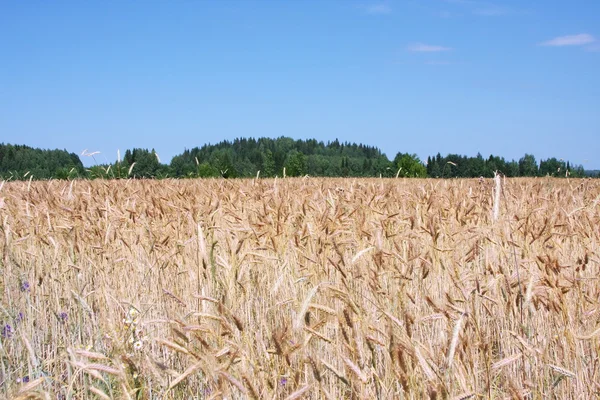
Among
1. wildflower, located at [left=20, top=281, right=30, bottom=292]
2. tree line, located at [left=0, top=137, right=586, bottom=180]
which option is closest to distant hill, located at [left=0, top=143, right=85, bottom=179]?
tree line, located at [left=0, top=137, right=586, bottom=180]

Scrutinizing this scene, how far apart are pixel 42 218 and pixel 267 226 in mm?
2934

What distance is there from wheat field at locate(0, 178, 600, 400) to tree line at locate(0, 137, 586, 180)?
13.7 metres

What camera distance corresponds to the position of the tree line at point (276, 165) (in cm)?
4083

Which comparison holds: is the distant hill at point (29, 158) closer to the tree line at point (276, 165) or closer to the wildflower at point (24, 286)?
the tree line at point (276, 165)

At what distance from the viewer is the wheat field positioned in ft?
5.59

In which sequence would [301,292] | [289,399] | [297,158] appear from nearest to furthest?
[289,399], [301,292], [297,158]

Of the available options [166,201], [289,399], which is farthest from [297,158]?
[289,399]

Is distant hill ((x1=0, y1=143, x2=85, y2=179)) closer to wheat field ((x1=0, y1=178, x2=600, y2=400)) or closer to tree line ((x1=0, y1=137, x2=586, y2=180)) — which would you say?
tree line ((x1=0, y1=137, x2=586, y2=180))

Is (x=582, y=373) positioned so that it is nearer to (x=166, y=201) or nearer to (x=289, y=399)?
(x=289, y=399)

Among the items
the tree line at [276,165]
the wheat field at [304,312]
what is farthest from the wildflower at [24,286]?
the tree line at [276,165]

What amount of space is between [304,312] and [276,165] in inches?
3675

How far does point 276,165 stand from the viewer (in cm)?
9462

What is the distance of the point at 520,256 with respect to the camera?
361cm

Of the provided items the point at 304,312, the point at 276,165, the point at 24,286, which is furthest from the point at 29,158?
the point at 304,312
